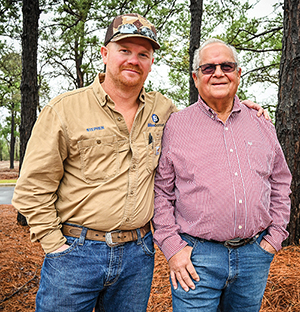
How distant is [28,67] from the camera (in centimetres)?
739

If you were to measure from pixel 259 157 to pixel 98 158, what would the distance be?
48.9 inches

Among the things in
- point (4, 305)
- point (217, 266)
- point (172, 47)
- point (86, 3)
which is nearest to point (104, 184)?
point (217, 266)

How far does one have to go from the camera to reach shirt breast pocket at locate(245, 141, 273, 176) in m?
2.26

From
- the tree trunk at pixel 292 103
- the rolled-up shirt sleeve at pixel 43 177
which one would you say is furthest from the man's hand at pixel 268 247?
the tree trunk at pixel 292 103

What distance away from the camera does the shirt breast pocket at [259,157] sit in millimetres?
2262

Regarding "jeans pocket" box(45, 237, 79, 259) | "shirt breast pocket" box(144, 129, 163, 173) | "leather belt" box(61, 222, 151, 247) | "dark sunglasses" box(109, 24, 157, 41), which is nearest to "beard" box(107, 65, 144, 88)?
"dark sunglasses" box(109, 24, 157, 41)

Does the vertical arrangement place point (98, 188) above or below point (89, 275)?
above

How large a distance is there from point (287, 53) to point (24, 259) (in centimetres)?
566

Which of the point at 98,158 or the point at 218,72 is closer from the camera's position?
the point at 98,158

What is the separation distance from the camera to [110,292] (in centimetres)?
228

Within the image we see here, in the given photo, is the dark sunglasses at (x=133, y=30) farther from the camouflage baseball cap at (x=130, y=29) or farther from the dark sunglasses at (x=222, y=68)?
the dark sunglasses at (x=222, y=68)

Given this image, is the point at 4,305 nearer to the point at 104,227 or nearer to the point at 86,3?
the point at 104,227

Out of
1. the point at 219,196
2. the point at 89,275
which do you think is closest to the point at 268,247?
the point at 219,196

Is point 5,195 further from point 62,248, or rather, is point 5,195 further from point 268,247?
point 268,247
